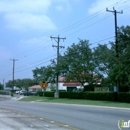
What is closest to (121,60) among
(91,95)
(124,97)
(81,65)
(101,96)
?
(124,97)

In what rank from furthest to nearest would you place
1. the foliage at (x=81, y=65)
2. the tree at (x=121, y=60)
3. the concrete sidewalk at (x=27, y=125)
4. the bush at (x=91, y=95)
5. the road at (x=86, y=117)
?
the foliage at (x=81, y=65)
the bush at (x=91, y=95)
the tree at (x=121, y=60)
the road at (x=86, y=117)
the concrete sidewalk at (x=27, y=125)

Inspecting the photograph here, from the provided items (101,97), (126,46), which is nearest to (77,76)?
(101,97)

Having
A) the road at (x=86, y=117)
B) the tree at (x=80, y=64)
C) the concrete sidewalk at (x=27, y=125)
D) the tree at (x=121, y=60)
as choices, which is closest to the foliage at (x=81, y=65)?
the tree at (x=80, y=64)

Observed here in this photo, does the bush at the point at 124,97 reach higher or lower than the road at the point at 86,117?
higher

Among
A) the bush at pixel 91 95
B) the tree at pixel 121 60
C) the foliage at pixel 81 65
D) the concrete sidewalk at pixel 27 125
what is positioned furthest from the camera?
the foliage at pixel 81 65

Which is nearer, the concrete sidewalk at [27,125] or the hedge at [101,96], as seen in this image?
the concrete sidewalk at [27,125]

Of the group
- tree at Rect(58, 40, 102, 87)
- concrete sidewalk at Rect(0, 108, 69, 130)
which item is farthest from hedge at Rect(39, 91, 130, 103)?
concrete sidewalk at Rect(0, 108, 69, 130)

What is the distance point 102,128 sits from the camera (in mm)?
13086

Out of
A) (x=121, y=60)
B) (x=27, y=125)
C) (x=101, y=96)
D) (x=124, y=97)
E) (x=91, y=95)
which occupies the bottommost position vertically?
(x=27, y=125)

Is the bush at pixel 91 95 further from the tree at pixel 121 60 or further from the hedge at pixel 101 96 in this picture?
the tree at pixel 121 60

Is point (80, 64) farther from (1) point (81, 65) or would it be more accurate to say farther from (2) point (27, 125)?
(2) point (27, 125)

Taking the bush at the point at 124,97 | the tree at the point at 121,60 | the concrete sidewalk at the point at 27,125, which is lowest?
the concrete sidewalk at the point at 27,125

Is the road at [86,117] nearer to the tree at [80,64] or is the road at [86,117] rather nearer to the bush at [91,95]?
the bush at [91,95]

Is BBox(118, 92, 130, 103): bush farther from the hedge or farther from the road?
the road
